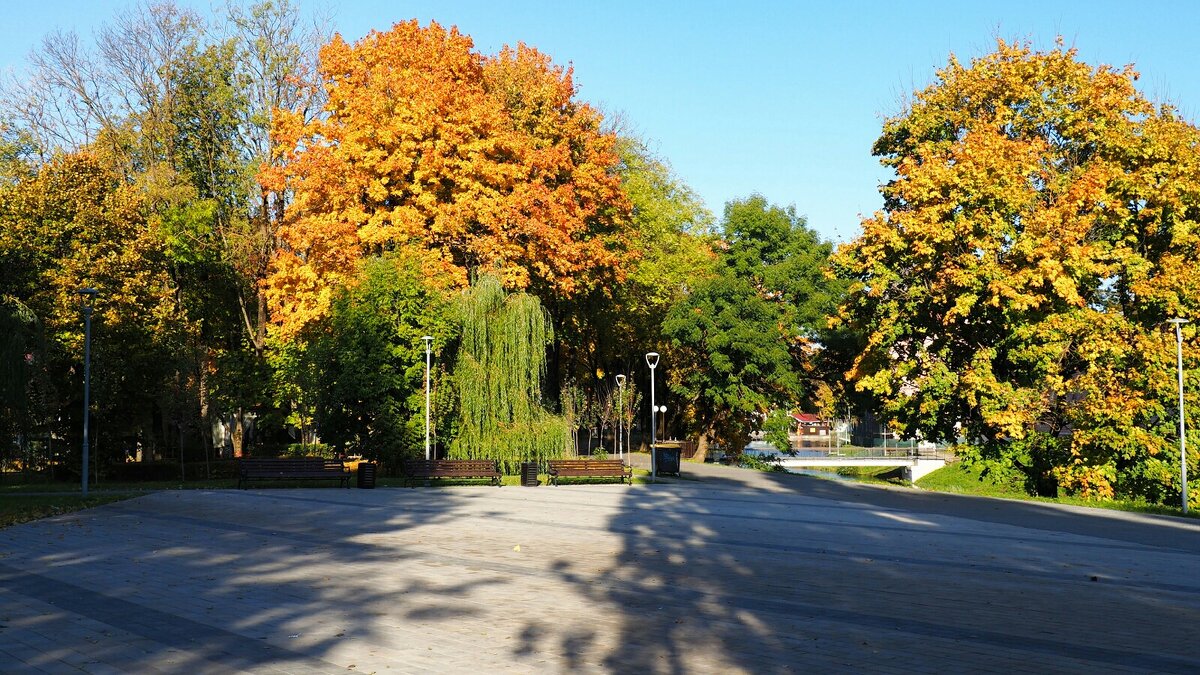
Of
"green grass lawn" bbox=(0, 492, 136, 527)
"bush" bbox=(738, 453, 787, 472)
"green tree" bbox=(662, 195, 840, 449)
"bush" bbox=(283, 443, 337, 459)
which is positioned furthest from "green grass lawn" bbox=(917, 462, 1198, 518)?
"green grass lawn" bbox=(0, 492, 136, 527)

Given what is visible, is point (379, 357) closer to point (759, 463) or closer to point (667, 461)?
point (667, 461)

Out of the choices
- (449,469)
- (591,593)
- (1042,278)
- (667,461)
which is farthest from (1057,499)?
(591,593)

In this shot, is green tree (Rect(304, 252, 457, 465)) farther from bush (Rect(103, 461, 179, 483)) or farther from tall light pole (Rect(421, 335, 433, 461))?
bush (Rect(103, 461, 179, 483))

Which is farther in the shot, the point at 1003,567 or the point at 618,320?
the point at 618,320

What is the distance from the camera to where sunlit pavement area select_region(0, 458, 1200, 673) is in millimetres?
8312

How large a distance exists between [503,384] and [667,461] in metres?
7.14

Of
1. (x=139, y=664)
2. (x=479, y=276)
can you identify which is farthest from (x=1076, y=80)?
(x=139, y=664)

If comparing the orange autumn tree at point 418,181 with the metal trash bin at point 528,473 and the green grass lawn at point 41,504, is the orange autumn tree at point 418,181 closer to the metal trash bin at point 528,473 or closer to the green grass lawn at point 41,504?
the metal trash bin at point 528,473

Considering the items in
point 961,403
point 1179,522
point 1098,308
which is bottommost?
point 1179,522

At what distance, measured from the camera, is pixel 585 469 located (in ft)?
102

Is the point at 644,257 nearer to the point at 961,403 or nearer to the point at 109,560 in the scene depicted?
the point at 961,403

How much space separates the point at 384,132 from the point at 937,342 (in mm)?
18733

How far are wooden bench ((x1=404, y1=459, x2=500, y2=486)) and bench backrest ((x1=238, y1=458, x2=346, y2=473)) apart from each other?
95.6 inches

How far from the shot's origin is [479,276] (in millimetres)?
34031
